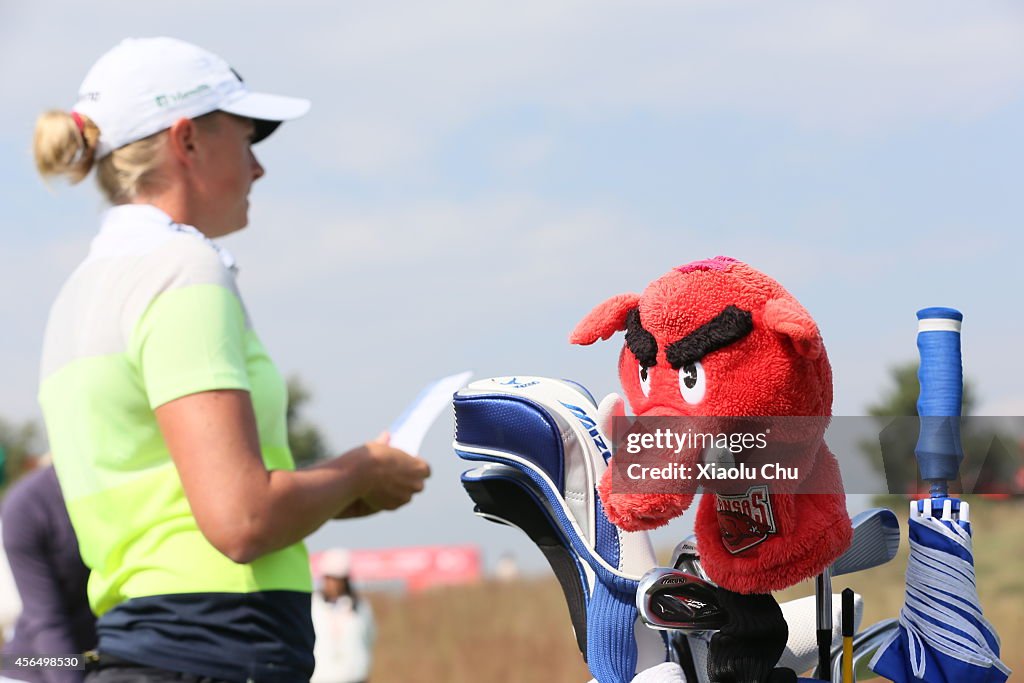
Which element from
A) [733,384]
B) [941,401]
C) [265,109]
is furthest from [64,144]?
[941,401]

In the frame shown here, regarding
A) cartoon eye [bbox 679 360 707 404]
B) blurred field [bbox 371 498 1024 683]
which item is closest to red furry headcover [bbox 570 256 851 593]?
cartoon eye [bbox 679 360 707 404]

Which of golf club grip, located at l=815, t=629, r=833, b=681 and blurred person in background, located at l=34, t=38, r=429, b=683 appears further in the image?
golf club grip, located at l=815, t=629, r=833, b=681

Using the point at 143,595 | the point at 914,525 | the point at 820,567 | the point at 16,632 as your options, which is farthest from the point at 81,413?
the point at 16,632

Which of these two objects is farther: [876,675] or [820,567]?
[876,675]

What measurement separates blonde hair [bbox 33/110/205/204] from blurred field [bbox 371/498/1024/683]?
6.90 m

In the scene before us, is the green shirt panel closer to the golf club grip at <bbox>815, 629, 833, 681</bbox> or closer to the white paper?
the white paper

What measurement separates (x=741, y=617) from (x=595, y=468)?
1.05 feet

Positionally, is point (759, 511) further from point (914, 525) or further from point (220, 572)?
point (220, 572)

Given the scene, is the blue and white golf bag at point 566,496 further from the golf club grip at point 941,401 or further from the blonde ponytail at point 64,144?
the blonde ponytail at point 64,144

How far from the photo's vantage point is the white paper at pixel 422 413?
1.78 m

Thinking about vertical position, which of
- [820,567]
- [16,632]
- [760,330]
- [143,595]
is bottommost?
[16,632]

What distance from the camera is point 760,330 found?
1.64 m

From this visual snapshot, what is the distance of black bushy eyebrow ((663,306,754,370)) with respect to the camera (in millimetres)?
1627

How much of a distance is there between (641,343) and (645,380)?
54mm
